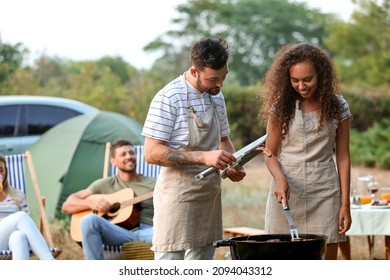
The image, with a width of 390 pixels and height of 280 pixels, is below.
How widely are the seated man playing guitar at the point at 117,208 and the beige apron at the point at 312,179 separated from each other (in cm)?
179

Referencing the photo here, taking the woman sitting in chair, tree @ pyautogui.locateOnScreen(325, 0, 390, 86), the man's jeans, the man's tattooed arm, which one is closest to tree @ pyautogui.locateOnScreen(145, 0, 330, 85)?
tree @ pyautogui.locateOnScreen(325, 0, 390, 86)

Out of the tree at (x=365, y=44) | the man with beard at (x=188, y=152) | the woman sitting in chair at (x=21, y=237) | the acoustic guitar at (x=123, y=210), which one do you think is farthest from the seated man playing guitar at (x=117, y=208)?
the tree at (x=365, y=44)

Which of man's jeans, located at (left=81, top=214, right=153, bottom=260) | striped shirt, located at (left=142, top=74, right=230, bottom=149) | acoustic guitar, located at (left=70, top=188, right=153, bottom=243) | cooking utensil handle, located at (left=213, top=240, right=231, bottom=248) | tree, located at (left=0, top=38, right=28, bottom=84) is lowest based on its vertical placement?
man's jeans, located at (left=81, top=214, right=153, bottom=260)

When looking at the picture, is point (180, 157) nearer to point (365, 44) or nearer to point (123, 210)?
point (123, 210)

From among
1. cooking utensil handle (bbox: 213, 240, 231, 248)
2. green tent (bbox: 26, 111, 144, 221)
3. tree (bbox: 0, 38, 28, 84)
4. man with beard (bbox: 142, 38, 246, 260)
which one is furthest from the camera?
tree (bbox: 0, 38, 28, 84)

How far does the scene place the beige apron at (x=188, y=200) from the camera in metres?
3.70

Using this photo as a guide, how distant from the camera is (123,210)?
18.7 ft

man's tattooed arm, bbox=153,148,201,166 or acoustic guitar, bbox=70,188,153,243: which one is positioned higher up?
man's tattooed arm, bbox=153,148,201,166

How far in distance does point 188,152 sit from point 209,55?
406 mm

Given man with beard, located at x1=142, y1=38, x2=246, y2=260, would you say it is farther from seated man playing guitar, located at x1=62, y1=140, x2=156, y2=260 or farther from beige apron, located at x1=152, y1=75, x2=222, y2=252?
seated man playing guitar, located at x1=62, y1=140, x2=156, y2=260

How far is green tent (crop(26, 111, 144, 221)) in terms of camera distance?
25.8ft

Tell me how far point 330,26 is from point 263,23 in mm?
3451
